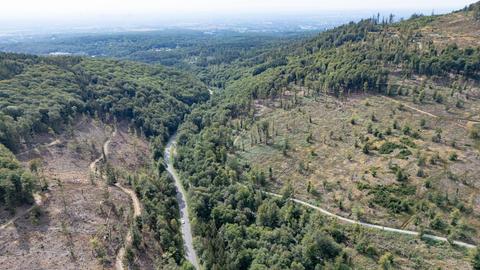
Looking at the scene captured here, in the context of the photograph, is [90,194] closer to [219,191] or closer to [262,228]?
[219,191]

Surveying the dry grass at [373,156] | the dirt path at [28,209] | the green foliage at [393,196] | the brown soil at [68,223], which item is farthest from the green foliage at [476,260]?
the dirt path at [28,209]

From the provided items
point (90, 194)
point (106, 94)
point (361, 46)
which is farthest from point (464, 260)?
point (106, 94)

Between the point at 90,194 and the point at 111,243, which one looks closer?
the point at 111,243

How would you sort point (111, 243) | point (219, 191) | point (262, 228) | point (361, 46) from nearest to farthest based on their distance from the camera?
point (111, 243) → point (262, 228) → point (219, 191) → point (361, 46)

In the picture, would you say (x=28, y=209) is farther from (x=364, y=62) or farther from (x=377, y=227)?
(x=364, y=62)

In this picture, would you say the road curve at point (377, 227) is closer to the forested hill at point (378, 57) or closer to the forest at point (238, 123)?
the forest at point (238, 123)

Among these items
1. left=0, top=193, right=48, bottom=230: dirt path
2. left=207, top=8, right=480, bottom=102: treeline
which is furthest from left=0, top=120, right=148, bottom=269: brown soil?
left=207, top=8, right=480, bottom=102: treeline

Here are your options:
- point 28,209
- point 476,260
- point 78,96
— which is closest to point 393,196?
point 476,260
